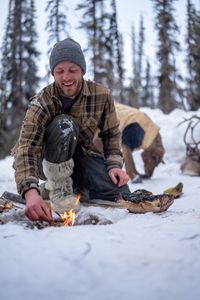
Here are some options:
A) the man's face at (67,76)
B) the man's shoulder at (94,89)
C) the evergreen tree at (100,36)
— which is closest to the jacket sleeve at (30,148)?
the man's face at (67,76)

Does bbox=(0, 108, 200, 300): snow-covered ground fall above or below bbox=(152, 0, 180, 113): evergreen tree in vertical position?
below

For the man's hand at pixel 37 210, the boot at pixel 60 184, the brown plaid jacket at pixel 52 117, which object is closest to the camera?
the man's hand at pixel 37 210

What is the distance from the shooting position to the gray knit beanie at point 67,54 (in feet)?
8.93

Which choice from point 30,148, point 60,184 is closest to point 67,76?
point 30,148

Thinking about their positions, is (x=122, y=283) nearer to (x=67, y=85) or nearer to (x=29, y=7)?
(x=67, y=85)

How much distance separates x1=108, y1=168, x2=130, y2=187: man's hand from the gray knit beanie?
85 centimetres

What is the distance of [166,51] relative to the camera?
61.8 ft

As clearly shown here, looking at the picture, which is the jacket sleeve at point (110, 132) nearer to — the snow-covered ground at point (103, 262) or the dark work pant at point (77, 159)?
the dark work pant at point (77, 159)

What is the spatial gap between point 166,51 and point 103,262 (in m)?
18.6

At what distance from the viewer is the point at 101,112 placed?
3.10 meters

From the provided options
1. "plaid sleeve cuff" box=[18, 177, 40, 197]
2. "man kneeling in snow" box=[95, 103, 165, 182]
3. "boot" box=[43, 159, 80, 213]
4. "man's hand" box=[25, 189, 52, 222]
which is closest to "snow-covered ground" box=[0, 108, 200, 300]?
"man's hand" box=[25, 189, 52, 222]

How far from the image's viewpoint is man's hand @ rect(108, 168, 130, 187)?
2.69 metres

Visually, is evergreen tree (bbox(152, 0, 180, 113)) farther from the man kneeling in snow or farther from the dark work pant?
the dark work pant

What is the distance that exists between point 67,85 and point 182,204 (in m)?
1.44
